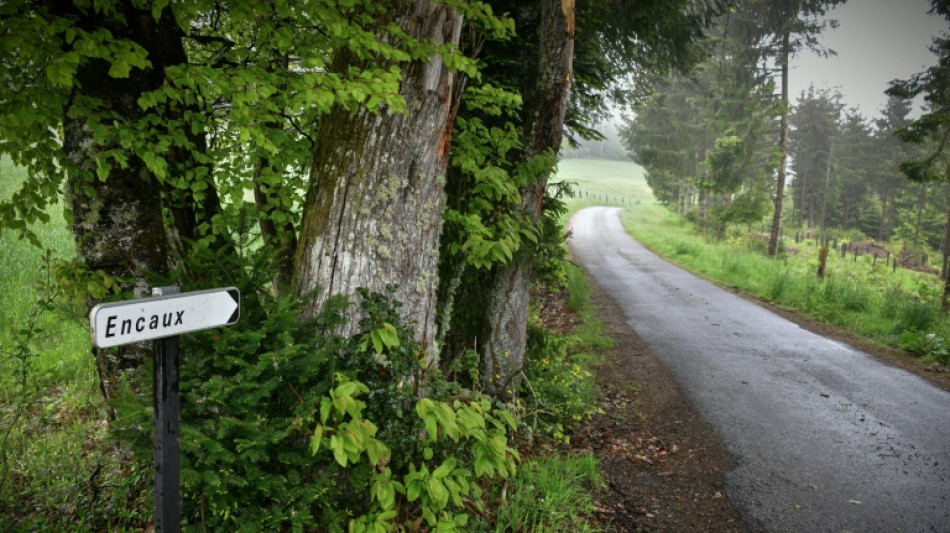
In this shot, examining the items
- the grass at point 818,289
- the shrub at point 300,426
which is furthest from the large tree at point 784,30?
the shrub at point 300,426

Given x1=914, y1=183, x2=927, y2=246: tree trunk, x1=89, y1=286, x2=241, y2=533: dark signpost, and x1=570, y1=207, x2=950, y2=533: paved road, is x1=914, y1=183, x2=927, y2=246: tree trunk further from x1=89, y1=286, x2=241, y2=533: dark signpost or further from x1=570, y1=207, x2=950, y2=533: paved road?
x1=89, y1=286, x2=241, y2=533: dark signpost

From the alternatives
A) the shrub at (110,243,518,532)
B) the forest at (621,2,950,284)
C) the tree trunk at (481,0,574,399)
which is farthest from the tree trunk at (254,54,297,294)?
the forest at (621,2,950,284)

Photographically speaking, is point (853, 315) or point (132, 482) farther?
point (853, 315)

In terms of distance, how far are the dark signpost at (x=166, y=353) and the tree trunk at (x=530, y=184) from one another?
3989 mm

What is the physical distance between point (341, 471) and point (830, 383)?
7.53m

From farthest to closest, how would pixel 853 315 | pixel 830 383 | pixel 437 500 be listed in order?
pixel 853 315
pixel 830 383
pixel 437 500

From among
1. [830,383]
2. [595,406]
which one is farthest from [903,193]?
[595,406]

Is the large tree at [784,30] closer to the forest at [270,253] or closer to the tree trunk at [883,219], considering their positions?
the forest at [270,253]

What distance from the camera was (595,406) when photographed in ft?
21.5

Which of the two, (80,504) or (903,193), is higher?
(903,193)

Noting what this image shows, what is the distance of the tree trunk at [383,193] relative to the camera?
3580 mm

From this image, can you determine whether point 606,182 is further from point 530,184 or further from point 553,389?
point 553,389

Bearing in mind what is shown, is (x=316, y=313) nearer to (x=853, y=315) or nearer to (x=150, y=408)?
(x=150, y=408)

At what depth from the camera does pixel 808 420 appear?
624 centimetres
